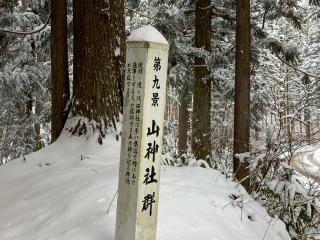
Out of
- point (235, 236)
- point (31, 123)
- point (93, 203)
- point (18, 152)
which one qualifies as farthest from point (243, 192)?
point (31, 123)

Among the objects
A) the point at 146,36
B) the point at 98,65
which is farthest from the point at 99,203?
the point at 98,65

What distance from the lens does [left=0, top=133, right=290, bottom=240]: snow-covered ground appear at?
3.77 metres

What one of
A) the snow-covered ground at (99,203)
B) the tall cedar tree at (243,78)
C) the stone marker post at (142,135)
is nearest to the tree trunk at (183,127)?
the tall cedar tree at (243,78)

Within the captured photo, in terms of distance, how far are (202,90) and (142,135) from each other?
8317 millimetres

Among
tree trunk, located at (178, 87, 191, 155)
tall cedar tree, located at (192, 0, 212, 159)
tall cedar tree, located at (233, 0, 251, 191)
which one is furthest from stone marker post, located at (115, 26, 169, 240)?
tree trunk, located at (178, 87, 191, 155)

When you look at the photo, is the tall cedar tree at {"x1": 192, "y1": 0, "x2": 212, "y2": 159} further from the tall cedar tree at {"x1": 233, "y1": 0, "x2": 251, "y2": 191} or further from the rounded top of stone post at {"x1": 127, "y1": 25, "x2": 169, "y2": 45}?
the rounded top of stone post at {"x1": 127, "y1": 25, "x2": 169, "y2": 45}

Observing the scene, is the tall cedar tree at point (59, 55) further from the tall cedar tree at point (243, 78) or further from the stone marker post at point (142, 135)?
the stone marker post at point (142, 135)

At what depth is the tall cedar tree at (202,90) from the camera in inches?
438

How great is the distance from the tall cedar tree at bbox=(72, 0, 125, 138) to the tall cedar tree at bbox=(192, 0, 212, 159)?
196 inches

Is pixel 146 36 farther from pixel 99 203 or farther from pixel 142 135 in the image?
pixel 99 203

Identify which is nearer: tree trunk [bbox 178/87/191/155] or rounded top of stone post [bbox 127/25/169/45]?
rounded top of stone post [bbox 127/25/169/45]

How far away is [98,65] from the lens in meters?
6.30

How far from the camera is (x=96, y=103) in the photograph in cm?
627

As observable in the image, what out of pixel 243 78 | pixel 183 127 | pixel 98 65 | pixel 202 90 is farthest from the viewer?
pixel 183 127
